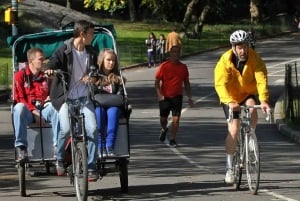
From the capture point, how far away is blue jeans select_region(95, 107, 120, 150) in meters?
11.7

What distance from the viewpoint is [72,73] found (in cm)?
1157

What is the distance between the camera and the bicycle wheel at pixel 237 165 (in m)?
12.3

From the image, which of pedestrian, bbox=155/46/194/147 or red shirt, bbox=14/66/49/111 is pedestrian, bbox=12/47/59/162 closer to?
red shirt, bbox=14/66/49/111

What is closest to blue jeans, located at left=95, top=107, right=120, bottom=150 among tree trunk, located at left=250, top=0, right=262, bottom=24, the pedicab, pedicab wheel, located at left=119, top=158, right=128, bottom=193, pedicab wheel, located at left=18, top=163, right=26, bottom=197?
the pedicab

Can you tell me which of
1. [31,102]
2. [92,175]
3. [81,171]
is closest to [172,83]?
[31,102]

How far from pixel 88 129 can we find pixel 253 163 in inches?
84.6

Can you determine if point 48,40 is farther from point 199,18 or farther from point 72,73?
point 199,18

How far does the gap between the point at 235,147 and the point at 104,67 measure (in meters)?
1.93

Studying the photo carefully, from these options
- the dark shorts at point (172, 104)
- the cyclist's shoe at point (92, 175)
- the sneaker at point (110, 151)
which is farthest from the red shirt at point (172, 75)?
the cyclist's shoe at point (92, 175)

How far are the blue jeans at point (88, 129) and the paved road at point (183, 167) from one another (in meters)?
0.82

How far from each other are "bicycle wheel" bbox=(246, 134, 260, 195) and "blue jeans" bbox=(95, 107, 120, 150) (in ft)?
5.37

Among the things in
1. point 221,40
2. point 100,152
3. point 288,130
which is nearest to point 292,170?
point 100,152

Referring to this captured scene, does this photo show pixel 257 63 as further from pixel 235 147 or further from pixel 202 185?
pixel 202 185

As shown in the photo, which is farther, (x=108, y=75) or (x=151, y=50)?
(x=151, y=50)
